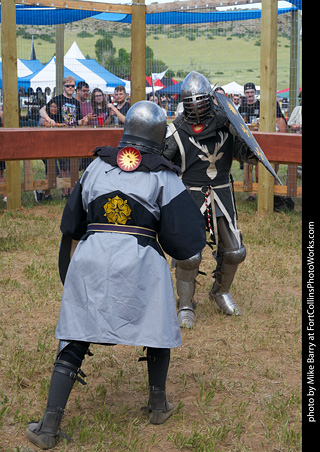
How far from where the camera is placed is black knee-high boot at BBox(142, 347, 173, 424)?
348cm

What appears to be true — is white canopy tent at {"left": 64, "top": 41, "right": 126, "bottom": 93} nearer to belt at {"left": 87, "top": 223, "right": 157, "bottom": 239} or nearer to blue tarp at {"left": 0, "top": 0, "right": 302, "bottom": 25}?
blue tarp at {"left": 0, "top": 0, "right": 302, "bottom": 25}

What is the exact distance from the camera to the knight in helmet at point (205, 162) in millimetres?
5102

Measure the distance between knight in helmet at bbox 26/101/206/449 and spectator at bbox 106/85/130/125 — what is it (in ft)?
22.0

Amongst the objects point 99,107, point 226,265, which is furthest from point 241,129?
point 99,107

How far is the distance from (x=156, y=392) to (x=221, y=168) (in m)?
2.27

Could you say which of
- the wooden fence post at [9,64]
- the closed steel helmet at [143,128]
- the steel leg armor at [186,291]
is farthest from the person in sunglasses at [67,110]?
the closed steel helmet at [143,128]

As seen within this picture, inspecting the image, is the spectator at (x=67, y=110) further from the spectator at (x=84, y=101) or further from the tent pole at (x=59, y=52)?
the tent pole at (x=59, y=52)

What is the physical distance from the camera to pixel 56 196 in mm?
10633

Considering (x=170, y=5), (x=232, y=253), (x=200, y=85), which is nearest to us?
(x=200, y=85)

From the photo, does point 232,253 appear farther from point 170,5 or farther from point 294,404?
point 170,5

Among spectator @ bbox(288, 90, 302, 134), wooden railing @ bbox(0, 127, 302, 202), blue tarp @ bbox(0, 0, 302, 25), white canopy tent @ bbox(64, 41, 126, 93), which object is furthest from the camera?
white canopy tent @ bbox(64, 41, 126, 93)

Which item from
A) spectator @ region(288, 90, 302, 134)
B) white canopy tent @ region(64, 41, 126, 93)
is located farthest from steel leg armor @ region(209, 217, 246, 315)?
white canopy tent @ region(64, 41, 126, 93)

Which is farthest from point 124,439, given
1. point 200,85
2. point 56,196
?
point 56,196

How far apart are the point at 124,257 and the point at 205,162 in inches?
84.7
